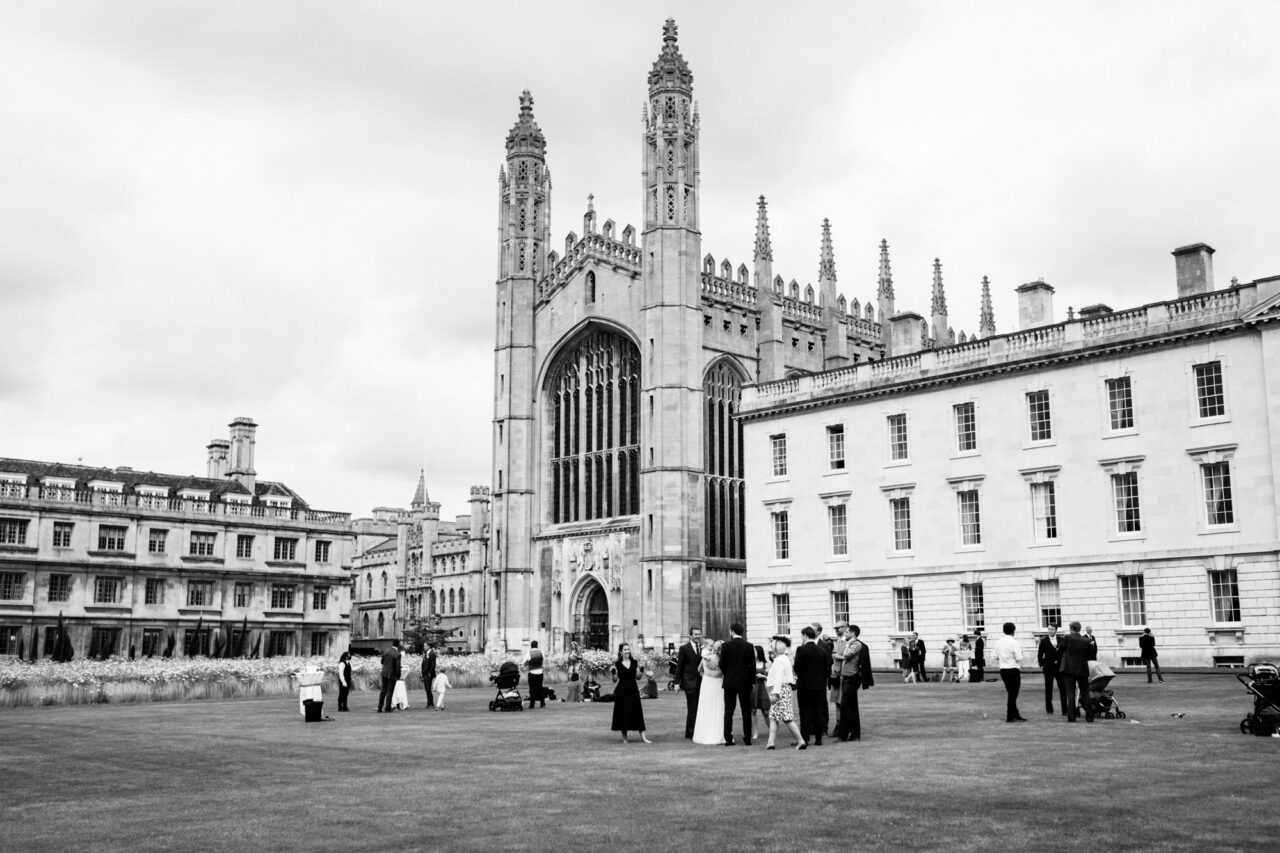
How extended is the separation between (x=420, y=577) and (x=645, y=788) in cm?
9702

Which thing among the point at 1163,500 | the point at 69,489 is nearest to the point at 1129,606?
the point at 1163,500

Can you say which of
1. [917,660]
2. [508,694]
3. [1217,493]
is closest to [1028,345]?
[1217,493]

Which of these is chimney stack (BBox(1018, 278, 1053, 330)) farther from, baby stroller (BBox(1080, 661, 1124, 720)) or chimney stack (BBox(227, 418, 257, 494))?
chimney stack (BBox(227, 418, 257, 494))

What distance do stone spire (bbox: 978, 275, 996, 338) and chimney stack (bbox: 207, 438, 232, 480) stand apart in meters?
46.5

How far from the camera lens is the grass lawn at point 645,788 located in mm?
11180

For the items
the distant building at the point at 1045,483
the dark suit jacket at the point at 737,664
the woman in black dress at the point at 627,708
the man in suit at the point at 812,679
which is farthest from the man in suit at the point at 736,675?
the distant building at the point at 1045,483

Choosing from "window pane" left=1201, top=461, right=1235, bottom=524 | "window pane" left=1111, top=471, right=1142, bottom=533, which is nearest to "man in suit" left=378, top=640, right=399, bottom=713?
"window pane" left=1111, top=471, right=1142, bottom=533

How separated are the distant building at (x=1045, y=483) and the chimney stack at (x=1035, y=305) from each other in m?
Answer: 0.08

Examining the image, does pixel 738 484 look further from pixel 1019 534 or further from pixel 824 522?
pixel 1019 534

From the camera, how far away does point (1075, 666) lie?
70.8 ft

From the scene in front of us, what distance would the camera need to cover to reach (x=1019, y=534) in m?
43.3

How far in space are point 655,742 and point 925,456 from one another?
28.0m

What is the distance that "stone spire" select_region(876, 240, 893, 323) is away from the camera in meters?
72.8

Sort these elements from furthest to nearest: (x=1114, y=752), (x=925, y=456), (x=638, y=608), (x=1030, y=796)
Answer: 1. (x=638, y=608)
2. (x=925, y=456)
3. (x=1114, y=752)
4. (x=1030, y=796)
